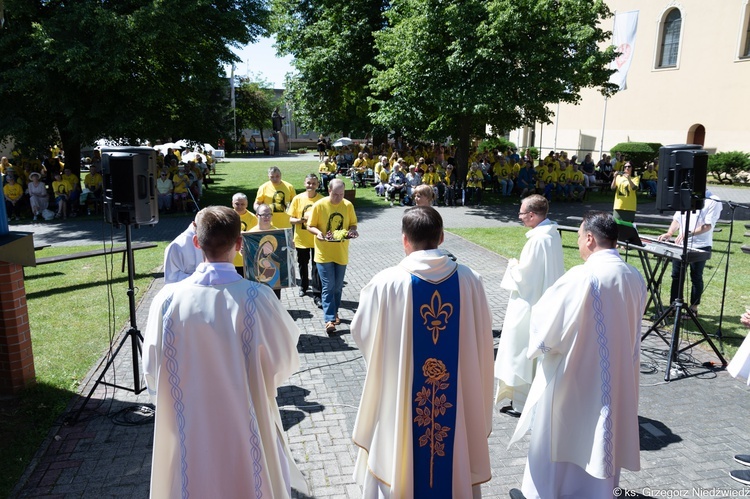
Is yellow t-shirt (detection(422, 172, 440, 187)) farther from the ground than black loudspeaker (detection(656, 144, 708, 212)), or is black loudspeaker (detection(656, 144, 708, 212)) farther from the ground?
black loudspeaker (detection(656, 144, 708, 212))

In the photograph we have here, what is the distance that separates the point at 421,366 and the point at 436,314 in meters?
0.35

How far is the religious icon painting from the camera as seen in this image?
699cm

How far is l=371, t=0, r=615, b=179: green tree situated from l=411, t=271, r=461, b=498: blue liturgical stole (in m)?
15.6

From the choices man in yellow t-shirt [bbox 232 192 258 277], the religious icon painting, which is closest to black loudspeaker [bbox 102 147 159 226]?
the religious icon painting

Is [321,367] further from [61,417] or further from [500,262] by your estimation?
[500,262]

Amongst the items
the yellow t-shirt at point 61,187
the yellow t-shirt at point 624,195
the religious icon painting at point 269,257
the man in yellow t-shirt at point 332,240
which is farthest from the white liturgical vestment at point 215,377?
the yellow t-shirt at point 61,187

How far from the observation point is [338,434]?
519cm

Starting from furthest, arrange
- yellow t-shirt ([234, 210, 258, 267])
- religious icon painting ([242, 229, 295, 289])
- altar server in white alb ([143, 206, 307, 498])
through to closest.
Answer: yellow t-shirt ([234, 210, 258, 267]), religious icon painting ([242, 229, 295, 289]), altar server in white alb ([143, 206, 307, 498])

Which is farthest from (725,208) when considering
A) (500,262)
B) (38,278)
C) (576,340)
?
(38,278)

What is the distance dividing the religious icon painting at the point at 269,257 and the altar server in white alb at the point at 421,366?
3610mm

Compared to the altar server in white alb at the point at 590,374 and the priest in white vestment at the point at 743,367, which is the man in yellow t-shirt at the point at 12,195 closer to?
the altar server in white alb at the point at 590,374

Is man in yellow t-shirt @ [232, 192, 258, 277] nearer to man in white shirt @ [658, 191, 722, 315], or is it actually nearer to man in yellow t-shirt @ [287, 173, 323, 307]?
man in yellow t-shirt @ [287, 173, 323, 307]

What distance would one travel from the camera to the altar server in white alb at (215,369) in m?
3.21
